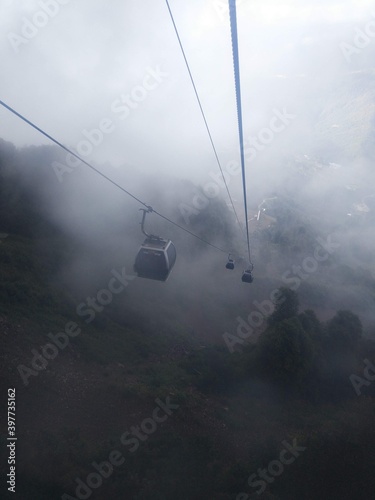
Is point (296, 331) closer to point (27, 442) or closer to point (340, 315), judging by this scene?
point (340, 315)

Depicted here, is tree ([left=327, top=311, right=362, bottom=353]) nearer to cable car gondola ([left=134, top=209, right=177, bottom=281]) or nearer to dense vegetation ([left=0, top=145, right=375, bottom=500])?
dense vegetation ([left=0, top=145, right=375, bottom=500])

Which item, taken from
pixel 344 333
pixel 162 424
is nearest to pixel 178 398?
pixel 162 424

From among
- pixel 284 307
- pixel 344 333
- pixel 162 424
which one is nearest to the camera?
pixel 162 424

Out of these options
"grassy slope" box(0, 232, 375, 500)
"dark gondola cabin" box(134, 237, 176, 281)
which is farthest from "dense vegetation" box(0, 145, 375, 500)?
"dark gondola cabin" box(134, 237, 176, 281)

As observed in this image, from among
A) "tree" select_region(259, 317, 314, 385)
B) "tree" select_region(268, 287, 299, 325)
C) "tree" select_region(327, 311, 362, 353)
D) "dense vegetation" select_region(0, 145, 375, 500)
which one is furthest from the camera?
"tree" select_region(268, 287, 299, 325)

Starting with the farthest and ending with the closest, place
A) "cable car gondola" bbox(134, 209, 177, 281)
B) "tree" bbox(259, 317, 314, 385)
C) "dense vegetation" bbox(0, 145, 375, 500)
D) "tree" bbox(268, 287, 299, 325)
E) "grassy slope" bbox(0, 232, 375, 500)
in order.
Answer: "tree" bbox(268, 287, 299, 325) → "tree" bbox(259, 317, 314, 385) → "dense vegetation" bbox(0, 145, 375, 500) → "grassy slope" bbox(0, 232, 375, 500) → "cable car gondola" bbox(134, 209, 177, 281)

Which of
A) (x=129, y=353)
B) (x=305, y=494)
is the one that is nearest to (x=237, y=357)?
(x=129, y=353)

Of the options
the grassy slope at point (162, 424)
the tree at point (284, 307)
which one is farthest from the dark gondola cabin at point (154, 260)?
the tree at point (284, 307)

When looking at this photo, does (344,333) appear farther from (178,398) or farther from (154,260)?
(154,260)

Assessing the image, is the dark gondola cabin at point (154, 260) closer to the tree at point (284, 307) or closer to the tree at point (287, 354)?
the tree at point (287, 354)
